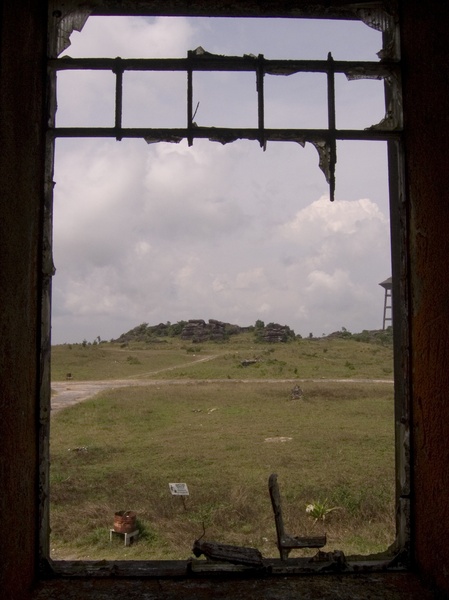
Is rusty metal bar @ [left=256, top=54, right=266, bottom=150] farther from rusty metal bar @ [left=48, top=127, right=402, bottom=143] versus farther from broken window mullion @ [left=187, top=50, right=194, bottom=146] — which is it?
broken window mullion @ [left=187, top=50, right=194, bottom=146]

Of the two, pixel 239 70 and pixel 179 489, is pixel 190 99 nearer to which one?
pixel 239 70

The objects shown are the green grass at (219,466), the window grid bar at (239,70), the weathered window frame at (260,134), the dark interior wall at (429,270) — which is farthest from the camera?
the green grass at (219,466)

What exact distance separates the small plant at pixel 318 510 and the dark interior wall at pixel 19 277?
5.90 meters

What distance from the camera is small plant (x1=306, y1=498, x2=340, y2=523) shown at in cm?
720

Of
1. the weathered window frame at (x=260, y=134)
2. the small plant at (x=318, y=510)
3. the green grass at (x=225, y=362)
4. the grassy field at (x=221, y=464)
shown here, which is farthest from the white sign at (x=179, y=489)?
the green grass at (x=225, y=362)

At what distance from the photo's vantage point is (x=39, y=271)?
2.12m

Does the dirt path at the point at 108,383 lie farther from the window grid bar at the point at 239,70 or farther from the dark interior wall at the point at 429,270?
the dark interior wall at the point at 429,270

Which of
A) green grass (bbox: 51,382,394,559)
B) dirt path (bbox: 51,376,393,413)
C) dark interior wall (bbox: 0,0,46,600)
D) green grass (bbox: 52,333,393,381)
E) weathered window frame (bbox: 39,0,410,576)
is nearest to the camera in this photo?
dark interior wall (bbox: 0,0,46,600)

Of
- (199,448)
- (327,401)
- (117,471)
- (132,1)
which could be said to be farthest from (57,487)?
(327,401)

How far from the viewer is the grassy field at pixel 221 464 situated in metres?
6.87

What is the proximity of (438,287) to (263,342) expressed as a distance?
129 ft

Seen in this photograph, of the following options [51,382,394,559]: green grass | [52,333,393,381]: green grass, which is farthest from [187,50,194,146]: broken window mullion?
[52,333,393,381]: green grass

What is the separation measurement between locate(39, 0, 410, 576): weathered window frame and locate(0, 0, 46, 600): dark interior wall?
70 millimetres

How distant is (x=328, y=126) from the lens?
2.30 meters
